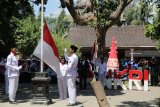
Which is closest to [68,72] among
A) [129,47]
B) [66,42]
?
[129,47]

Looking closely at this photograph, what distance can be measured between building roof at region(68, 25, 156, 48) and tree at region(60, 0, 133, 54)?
78.6ft

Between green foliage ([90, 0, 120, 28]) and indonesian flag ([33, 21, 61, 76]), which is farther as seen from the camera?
green foliage ([90, 0, 120, 28])

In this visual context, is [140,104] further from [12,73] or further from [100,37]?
[100,37]

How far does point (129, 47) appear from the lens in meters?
46.4

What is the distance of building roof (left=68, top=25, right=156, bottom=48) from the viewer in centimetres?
4719

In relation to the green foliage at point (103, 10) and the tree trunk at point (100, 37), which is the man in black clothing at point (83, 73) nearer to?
the tree trunk at point (100, 37)

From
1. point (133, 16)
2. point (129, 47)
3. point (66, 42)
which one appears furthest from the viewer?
point (133, 16)

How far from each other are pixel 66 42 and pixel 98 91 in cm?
4389

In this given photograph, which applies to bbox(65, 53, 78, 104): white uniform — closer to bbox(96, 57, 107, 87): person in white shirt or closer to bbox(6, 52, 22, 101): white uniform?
bbox(6, 52, 22, 101): white uniform

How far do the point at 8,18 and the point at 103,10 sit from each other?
4.93m

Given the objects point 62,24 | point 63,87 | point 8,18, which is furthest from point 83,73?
point 62,24

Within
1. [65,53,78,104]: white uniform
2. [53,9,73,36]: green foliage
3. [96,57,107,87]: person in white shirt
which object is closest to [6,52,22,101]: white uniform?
[65,53,78,104]: white uniform

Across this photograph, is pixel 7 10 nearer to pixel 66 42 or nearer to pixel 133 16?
pixel 66 42

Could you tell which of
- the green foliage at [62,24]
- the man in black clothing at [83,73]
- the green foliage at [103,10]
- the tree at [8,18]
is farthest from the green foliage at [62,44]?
the tree at [8,18]
